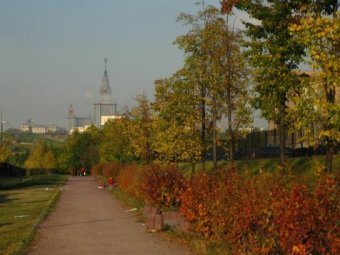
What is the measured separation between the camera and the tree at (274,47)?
17484mm

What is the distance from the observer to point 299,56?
694 inches

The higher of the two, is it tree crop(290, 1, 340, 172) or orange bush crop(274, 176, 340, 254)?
tree crop(290, 1, 340, 172)

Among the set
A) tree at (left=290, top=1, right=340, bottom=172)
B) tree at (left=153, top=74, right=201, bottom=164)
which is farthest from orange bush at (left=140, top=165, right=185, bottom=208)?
tree at (left=290, top=1, right=340, bottom=172)

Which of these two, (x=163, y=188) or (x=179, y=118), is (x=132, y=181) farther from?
(x=163, y=188)

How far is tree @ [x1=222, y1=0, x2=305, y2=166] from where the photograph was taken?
1748cm

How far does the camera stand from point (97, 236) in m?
14.4

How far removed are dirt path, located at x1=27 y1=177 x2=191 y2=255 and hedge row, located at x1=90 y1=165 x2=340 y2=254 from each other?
102cm

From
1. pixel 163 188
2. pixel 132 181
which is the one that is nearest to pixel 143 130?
pixel 132 181

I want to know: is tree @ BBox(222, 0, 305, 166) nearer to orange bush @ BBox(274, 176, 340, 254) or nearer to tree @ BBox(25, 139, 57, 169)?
orange bush @ BBox(274, 176, 340, 254)

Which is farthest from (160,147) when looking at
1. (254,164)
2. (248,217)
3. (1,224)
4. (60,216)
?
(248,217)

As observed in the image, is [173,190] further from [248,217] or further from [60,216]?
[248,217]

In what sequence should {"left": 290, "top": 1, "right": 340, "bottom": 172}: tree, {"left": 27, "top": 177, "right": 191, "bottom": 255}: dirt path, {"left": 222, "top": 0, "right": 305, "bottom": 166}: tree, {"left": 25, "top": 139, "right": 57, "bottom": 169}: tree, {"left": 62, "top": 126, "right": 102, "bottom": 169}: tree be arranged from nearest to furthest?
{"left": 290, "top": 1, "right": 340, "bottom": 172}: tree, {"left": 27, "top": 177, "right": 191, "bottom": 255}: dirt path, {"left": 222, "top": 0, "right": 305, "bottom": 166}: tree, {"left": 62, "top": 126, "right": 102, "bottom": 169}: tree, {"left": 25, "top": 139, "right": 57, "bottom": 169}: tree

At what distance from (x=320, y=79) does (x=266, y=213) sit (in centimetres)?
449

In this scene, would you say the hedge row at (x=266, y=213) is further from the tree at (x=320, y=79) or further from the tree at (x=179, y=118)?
the tree at (x=179, y=118)
